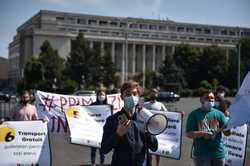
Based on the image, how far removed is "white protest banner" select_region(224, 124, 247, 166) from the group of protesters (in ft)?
1.72

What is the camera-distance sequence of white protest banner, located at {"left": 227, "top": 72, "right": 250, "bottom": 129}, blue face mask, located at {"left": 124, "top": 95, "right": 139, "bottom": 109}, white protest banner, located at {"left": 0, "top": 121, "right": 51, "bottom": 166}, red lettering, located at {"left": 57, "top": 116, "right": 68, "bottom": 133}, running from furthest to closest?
red lettering, located at {"left": 57, "top": 116, "right": 68, "bottom": 133}, white protest banner, located at {"left": 0, "top": 121, "right": 51, "bottom": 166}, white protest banner, located at {"left": 227, "top": 72, "right": 250, "bottom": 129}, blue face mask, located at {"left": 124, "top": 95, "right": 139, "bottom": 109}

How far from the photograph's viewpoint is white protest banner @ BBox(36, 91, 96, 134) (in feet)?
40.6

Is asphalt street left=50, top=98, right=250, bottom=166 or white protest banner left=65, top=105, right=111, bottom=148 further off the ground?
white protest banner left=65, top=105, right=111, bottom=148

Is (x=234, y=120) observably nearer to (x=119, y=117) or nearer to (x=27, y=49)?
(x=119, y=117)

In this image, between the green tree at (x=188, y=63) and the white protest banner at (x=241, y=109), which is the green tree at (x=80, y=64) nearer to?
the green tree at (x=188, y=63)

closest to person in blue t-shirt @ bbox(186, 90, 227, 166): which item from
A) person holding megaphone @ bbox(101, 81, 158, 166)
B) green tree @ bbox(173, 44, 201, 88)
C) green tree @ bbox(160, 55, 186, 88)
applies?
person holding megaphone @ bbox(101, 81, 158, 166)

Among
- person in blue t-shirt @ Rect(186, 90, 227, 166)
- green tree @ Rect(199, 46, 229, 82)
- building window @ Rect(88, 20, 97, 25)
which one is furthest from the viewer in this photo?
building window @ Rect(88, 20, 97, 25)

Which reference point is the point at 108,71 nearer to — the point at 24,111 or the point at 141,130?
the point at 24,111

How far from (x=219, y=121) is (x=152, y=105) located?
3.79 meters

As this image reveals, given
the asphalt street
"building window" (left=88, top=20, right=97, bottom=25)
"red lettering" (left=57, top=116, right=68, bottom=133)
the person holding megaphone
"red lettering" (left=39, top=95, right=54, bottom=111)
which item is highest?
"building window" (left=88, top=20, right=97, bottom=25)

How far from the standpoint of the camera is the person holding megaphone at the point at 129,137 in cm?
436

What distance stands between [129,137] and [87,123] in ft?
19.5

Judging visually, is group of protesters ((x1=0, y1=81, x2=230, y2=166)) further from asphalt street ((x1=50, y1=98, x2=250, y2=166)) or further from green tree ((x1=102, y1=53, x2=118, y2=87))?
green tree ((x1=102, y1=53, x2=118, y2=87))

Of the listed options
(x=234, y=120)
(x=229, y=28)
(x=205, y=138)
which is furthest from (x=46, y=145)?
(x=229, y=28)
